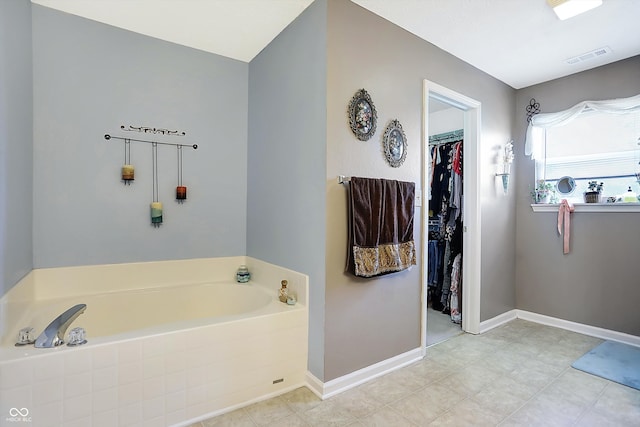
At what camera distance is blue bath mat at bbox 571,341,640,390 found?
2.10 m

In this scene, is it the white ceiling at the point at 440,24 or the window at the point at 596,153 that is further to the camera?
the window at the point at 596,153

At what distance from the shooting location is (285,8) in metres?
2.04

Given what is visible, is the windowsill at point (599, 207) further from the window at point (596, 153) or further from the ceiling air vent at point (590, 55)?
the ceiling air vent at point (590, 55)

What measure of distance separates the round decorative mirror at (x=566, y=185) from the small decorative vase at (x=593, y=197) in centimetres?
16

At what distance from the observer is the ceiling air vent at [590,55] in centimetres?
256

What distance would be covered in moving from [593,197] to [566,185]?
278mm

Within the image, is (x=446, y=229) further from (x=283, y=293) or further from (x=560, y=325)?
(x=283, y=293)

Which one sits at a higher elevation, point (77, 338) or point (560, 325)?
point (77, 338)

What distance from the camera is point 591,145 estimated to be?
115 inches

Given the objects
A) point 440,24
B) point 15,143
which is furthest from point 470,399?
point 15,143

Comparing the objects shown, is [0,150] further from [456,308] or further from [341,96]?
[456,308]

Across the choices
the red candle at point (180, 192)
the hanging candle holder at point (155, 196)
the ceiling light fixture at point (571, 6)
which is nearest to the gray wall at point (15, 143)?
the hanging candle holder at point (155, 196)

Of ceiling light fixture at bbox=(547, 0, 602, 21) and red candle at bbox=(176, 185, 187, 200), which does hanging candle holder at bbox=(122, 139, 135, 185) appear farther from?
ceiling light fixture at bbox=(547, 0, 602, 21)

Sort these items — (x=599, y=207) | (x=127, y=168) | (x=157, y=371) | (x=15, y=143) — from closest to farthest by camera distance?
(x=157, y=371), (x=15, y=143), (x=127, y=168), (x=599, y=207)
